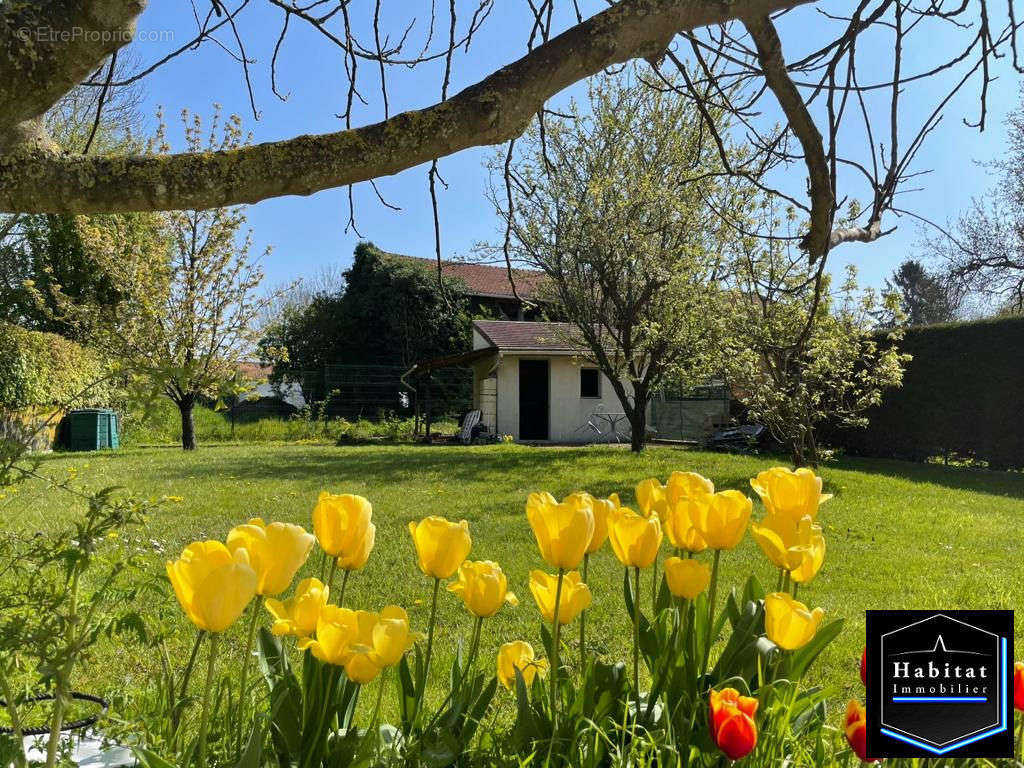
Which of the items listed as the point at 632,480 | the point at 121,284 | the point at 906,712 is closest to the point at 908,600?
the point at 906,712

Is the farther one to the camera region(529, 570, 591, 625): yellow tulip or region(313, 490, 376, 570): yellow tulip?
region(529, 570, 591, 625): yellow tulip

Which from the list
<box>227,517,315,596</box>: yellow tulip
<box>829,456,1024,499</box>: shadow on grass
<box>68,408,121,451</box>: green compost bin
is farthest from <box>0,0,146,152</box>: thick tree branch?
<box>68,408,121,451</box>: green compost bin

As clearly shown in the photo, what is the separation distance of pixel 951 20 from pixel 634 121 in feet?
36.4

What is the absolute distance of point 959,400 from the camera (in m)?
11.5

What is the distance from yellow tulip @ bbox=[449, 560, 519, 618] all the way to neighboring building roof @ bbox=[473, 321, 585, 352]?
15.6 metres

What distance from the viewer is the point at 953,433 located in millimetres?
11633

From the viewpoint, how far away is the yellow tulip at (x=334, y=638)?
858 millimetres

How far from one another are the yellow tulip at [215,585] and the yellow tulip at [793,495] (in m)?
0.71

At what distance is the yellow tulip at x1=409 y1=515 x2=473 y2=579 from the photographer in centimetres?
101

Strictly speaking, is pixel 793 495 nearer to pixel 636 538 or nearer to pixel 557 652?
pixel 636 538

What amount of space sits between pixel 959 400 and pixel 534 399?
974 centimetres

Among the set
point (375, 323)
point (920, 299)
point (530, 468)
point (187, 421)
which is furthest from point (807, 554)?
point (920, 299)

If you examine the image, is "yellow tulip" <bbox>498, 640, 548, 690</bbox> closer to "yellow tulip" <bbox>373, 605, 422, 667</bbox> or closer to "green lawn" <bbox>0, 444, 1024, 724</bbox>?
"yellow tulip" <bbox>373, 605, 422, 667</bbox>

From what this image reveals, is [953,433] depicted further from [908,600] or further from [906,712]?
[906,712]
